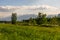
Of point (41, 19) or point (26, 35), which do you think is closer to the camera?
point (26, 35)

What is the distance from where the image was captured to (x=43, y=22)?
548ft

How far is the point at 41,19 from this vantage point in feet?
559

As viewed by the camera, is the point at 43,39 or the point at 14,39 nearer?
the point at 14,39

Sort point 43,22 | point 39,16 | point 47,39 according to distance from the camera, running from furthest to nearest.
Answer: point 39,16 → point 43,22 → point 47,39

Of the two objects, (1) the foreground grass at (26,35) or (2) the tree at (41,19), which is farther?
(2) the tree at (41,19)

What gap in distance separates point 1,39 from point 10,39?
1073 millimetres

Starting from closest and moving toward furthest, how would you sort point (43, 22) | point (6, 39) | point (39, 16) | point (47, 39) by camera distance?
point (6, 39), point (47, 39), point (43, 22), point (39, 16)

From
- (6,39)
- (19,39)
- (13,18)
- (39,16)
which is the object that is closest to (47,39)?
(19,39)

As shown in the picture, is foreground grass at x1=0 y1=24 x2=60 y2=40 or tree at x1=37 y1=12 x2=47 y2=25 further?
tree at x1=37 y1=12 x2=47 y2=25

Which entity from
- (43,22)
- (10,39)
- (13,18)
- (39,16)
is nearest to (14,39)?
(10,39)

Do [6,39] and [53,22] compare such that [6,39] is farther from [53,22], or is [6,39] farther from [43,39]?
[53,22]

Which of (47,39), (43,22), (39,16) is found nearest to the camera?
(47,39)

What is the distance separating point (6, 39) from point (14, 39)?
1.23 m

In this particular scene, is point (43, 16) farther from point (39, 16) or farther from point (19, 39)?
point (19, 39)
